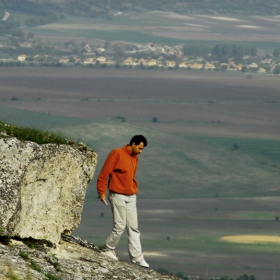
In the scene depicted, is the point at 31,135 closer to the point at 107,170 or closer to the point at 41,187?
the point at 41,187

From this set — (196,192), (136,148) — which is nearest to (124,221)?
(136,148)

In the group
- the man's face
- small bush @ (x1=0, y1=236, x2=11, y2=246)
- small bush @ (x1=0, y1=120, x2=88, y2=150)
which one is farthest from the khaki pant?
small bush @ (x1=0, y1=236, x2=11, y2=246)

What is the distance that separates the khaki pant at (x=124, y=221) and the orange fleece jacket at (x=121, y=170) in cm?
8

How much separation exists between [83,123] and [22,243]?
571 ft

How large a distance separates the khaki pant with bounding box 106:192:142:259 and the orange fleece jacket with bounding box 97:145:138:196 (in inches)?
3.1

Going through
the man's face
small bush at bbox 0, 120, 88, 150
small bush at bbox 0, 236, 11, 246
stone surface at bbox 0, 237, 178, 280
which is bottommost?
stone surface at bbox 0, 237, 178, 280

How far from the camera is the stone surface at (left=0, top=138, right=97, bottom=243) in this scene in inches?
424

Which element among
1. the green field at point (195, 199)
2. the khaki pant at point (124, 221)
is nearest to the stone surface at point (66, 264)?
the khaki pant at point (124, 221)

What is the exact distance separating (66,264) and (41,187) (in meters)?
0.80

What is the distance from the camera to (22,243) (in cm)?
1107

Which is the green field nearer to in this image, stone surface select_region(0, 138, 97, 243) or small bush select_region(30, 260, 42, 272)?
stone surface select_region(0, 138, 97, 243)

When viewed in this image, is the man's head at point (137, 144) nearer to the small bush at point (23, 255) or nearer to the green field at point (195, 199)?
the small bush at point (23, 255)

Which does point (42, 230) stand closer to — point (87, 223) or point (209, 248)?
point (209, 248)

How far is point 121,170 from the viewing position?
12570mm
